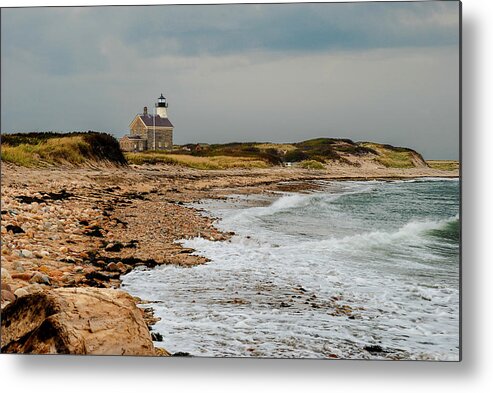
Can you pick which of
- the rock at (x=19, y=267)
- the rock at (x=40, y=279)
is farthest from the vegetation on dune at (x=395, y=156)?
the rock at (x=19, y=267)

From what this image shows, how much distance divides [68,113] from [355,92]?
4.85ft

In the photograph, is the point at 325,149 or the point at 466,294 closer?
the point at 466,294

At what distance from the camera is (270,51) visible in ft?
11.1

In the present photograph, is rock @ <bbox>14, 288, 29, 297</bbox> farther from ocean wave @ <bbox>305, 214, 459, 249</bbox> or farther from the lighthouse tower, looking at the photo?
ocean wave @ <bbox>305, 214, 459, 249</bbox>

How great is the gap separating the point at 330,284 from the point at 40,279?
1438 millimetres

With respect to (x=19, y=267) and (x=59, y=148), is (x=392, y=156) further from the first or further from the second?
(x=19, y=267)

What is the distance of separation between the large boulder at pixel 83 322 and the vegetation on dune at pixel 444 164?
1.59 metres

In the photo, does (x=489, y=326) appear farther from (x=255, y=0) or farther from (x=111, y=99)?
(x=111, y=99)

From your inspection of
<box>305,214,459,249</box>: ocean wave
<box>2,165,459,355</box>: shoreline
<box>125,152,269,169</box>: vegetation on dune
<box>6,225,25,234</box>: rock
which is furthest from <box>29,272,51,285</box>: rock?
<box>305,214,459,249</box>: ocean wave

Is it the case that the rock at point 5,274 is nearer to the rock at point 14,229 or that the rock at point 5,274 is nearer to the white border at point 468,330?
the rock at point 14,229

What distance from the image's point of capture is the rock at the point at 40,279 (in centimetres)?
334

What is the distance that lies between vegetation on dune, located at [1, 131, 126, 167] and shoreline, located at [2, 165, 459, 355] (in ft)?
0.17

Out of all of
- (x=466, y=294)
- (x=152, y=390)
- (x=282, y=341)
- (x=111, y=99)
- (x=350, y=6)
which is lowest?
(x=152, y=390)

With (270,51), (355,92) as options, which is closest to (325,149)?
(355,92)
